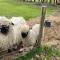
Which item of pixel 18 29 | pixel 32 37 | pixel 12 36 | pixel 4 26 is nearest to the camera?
pixel 4 26

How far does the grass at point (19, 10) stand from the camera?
419 inches

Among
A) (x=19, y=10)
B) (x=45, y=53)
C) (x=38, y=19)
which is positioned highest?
(x=19, y=10)

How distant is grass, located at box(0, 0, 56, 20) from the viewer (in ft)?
34.9

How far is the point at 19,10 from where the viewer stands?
11.5 meters

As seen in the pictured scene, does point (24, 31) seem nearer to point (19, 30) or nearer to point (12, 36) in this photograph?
point (19, 30)

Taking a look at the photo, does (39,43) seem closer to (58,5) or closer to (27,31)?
(27,31)

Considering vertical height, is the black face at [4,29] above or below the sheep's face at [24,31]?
above

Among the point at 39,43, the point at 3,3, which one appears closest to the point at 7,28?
the point at 39,43

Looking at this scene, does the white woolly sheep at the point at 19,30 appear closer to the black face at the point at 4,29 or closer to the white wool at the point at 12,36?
the white wool at the point at 12,36

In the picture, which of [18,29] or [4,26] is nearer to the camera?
[4,26]

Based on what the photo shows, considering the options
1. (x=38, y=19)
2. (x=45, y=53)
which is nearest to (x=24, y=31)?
(x=45, y=53)

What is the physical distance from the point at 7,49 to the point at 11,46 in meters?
0.15

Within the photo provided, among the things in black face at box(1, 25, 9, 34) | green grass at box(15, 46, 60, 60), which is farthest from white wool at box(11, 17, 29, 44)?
green grass at box(15, 46, 60, 60)

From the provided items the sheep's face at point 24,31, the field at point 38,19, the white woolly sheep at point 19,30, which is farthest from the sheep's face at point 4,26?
the field at point 38,19
